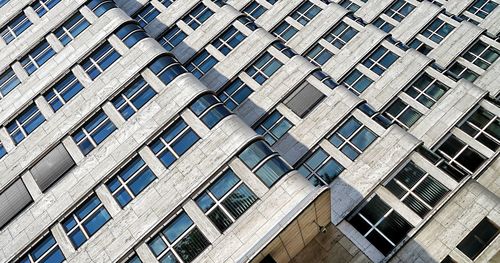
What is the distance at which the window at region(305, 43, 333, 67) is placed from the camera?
34.0 m

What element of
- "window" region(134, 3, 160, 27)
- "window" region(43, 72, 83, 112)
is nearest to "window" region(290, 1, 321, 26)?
"window" region(134, 3, 160, 27)

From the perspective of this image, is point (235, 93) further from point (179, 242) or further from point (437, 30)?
point (437, 30)

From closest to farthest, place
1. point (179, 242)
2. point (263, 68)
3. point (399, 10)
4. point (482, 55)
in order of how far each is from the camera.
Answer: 1. point (179, 242)
2. point (263, 68)
3. point (482, 55)
4. point (399, 10)

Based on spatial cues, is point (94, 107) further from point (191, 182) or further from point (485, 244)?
point (485, 244)

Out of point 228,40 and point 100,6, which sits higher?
point 100,6

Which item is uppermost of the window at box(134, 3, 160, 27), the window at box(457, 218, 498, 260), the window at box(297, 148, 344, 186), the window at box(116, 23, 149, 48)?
the window at box(134, 3, 160, 27)

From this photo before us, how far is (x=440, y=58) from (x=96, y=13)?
91.6 feet

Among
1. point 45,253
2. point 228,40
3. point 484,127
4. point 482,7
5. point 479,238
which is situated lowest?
point 479,238

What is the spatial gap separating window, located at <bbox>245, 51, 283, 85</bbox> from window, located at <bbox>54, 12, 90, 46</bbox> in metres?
12.9

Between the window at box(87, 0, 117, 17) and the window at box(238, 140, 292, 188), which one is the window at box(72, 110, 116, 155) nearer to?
the window at box(238, 140, 292, 188)

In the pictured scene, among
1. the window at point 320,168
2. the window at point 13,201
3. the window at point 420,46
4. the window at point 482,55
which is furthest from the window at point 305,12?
the window at point 13,201

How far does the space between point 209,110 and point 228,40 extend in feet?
37.1

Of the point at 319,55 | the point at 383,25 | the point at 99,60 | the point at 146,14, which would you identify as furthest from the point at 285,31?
the point at 99,60

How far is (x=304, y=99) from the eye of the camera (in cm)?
2848
